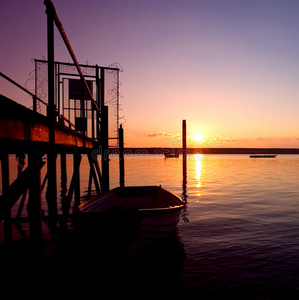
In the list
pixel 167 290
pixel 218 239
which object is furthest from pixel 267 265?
pixel 167 290

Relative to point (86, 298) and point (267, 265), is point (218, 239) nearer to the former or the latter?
point (267, 265)

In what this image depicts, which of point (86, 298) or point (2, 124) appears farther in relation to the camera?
point (86, 298)

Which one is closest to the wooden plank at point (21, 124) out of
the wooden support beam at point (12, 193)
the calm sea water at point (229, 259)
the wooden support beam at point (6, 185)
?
the wooden support beam at point (12, 193)

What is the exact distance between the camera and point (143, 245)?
20.4ft

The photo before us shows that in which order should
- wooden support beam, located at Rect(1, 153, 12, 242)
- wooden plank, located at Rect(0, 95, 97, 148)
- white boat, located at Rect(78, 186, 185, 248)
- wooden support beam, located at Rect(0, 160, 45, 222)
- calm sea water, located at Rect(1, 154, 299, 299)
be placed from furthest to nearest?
wooden support beam, located at Rect(1, 153, 12, 242), calm sea water, located at Rect(1, 154, 299, 299), white boat, located at Rect(78, 186, 185, 248), wooden support beam, located at Rect(0, 160, 45, 222), wooden plank, located at Rect(0, 95, 97, 148)

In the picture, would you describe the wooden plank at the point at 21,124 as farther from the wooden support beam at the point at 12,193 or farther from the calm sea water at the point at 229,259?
the calm sea water at the point at 229,259

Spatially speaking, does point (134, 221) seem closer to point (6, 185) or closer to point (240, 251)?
point (240, 251)

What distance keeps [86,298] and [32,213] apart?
207cm

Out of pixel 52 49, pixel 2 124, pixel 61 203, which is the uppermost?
pixel 52 49

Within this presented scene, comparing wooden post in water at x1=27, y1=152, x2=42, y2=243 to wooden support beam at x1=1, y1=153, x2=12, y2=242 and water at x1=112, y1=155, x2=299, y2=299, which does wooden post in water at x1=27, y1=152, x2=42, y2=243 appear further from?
water at x1=112, y1=155, x2=299, y2=299

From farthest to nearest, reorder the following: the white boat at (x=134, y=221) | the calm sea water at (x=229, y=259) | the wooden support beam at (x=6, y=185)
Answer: the wooden support beam at (x=6, y=185), the calm sea water at (x=229, y=259), the white boat at (x=134, y=221)

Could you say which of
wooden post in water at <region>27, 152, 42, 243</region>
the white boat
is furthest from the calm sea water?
wooden post in water at <region>27, 152, 42, 243</region>

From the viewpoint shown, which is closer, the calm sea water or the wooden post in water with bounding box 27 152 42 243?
the wooden post in water with bounding box 27 152 42 243

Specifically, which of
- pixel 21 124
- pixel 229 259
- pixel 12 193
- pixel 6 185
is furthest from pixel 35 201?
pixel 229 259
